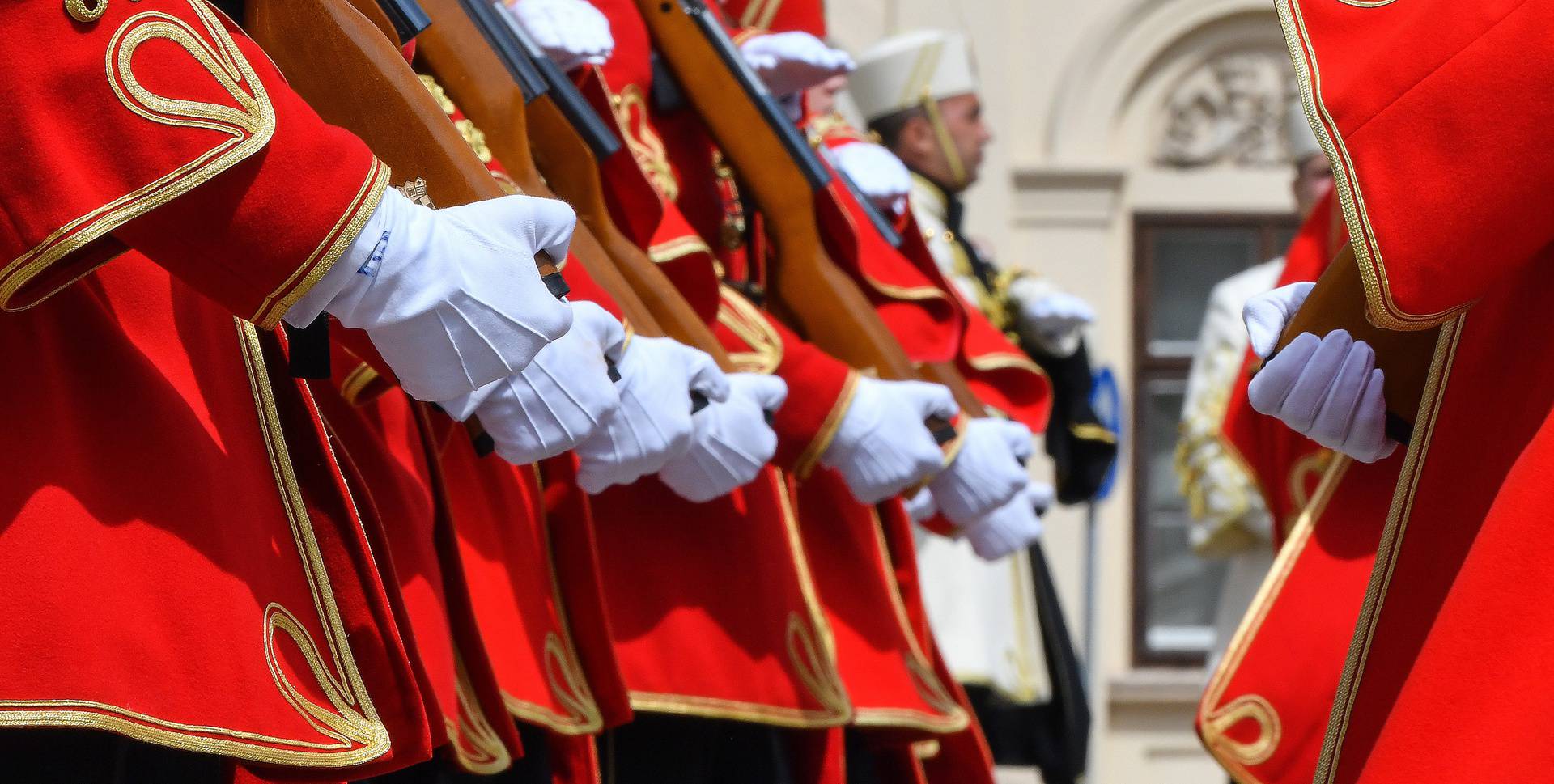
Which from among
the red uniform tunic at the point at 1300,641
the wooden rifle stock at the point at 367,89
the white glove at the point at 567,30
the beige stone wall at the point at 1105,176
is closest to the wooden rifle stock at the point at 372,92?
the wooden rifle stock at the point at 367,89

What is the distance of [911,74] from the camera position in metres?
5.02

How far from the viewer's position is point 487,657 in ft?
6.88

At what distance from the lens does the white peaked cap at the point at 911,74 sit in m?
5.02

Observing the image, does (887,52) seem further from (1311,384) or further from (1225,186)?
(1311,384)

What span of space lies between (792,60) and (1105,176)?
13.4 ft

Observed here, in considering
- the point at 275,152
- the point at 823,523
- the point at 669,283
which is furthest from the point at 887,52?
the point at 275,152

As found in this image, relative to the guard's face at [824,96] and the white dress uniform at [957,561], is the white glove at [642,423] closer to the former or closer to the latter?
the guard's face at [824,96]

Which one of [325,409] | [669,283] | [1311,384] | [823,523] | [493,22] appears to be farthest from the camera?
[823,523]

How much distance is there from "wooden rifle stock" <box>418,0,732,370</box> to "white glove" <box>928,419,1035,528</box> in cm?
60

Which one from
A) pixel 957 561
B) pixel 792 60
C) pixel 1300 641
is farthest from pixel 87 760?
pixel 957 561

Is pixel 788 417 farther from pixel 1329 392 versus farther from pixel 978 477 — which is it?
pixel 1329 392

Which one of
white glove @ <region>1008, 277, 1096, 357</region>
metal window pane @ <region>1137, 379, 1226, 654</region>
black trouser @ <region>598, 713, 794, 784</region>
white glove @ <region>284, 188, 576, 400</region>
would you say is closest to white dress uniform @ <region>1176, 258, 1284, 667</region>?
white glove @ <region>1008, 277, 1096, 357</region>

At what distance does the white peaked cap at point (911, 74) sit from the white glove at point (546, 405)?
315 cm

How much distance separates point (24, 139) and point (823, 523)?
1.65 meters
